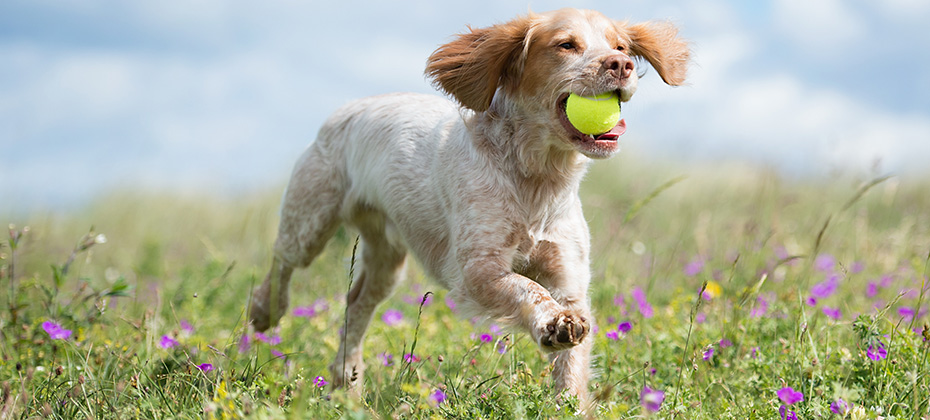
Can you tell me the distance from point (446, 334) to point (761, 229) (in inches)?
125

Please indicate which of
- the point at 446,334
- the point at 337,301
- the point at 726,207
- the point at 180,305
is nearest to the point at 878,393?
the point at 446,334

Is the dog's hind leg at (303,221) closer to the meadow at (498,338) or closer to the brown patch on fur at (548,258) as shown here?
the meadow at (498,338)

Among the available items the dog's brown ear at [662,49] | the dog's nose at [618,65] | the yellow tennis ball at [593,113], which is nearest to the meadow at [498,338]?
the dog's brown ear at [662,49]

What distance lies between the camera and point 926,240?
19.9 feet

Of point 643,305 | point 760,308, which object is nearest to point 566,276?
point 643,305

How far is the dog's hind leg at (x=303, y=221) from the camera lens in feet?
12.7

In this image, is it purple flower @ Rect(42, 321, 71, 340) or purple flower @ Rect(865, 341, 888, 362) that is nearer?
purple flower @ Rect(865, 341, 888, 362)

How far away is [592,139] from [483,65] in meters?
0.54

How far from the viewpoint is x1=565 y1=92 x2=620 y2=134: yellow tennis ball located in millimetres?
2637

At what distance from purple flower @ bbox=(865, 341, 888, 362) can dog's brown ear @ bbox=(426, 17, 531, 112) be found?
156 cm

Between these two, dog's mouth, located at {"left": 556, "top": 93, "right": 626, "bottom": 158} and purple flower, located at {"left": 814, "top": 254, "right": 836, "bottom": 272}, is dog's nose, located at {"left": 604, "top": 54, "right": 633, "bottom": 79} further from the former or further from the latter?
purple flower, located at {"left": 814, "top": 254, "right": 836, "bottom": 272}

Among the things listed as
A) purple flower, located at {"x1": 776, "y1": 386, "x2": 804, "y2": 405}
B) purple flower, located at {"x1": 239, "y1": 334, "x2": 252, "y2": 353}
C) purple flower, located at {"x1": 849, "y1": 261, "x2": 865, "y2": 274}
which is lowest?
purple flower, located at {"x1": 849, "y1": 261, "x2": 865, "y2": 274}

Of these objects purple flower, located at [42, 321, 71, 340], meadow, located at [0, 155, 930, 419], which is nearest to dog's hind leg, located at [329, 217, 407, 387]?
meadow, located at [0, 155, 930, 419]

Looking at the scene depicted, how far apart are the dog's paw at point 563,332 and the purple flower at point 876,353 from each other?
1051 millimetres
